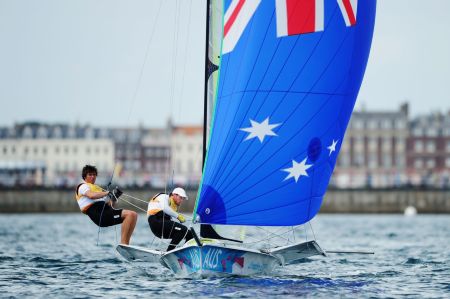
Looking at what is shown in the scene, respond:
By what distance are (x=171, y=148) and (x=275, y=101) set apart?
11500 cm

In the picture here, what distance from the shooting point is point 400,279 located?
67.8 feet

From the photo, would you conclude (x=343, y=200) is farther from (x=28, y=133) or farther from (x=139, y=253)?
(x=28, y=133)

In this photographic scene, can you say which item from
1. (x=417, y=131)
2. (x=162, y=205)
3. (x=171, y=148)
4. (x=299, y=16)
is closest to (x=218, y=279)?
(x=162, y=205)

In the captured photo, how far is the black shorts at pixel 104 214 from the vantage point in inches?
759

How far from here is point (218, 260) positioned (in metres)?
18.1

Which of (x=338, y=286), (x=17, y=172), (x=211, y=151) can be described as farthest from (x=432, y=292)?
(x=17, y=172)

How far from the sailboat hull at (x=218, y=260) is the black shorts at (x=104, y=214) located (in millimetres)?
1184

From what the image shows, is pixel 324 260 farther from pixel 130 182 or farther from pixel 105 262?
pixel 130 182

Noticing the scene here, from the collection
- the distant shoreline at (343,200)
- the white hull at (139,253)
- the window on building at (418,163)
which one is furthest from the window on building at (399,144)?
the white hull at (139,253)

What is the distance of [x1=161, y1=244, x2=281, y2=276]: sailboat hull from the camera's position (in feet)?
59.2

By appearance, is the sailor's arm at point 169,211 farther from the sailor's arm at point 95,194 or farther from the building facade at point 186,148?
the building facade at point 186,148

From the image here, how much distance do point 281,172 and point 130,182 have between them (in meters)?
72.0

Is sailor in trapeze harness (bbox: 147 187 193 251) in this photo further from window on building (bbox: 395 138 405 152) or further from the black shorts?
window on building (bbox: 395 138 405 152)

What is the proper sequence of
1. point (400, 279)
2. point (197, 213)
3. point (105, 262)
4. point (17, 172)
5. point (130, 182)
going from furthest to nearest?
point (17, 172) → point (130, 182) → point (105, 262) → point (400, 279) → point (197, 213)
